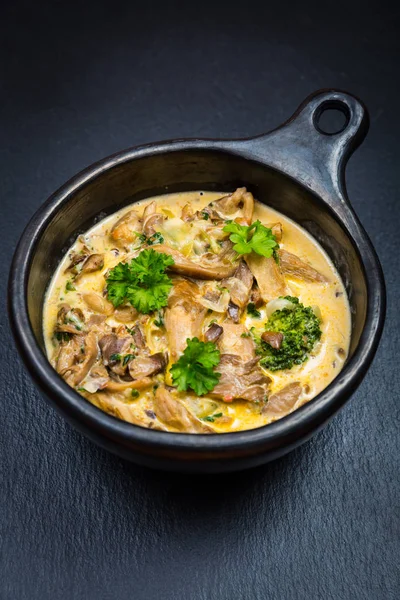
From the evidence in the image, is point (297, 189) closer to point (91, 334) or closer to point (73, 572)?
point (91, 334)

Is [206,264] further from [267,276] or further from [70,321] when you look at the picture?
[70,321]

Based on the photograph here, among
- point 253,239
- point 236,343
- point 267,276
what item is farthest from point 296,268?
point 236,343

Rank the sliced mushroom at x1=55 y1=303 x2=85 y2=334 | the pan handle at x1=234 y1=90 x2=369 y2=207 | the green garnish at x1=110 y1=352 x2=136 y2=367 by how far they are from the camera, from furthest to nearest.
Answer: the pan handle at x1=234 y1=90 x2=369 y2=207, the sliced mushroom at x1=55 y1=303 x2=85 y2=334, the green garnish at x1=110 y1=352 x2=136 y2=367

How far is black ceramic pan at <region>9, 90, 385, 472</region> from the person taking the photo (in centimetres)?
534

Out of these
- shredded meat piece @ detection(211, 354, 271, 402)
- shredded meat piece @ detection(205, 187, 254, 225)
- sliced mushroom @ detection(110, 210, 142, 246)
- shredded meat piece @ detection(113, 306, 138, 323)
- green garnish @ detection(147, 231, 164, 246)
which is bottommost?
shredded meat piece @ detection(211, 354, 271, 402)

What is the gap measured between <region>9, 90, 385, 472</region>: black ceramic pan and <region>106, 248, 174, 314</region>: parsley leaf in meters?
0.50

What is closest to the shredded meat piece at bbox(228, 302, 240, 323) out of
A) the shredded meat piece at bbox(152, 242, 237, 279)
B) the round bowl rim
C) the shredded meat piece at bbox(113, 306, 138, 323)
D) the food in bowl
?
the food in bowl

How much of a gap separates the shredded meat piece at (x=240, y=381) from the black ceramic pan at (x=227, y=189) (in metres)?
0.45

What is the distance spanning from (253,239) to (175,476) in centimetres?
155

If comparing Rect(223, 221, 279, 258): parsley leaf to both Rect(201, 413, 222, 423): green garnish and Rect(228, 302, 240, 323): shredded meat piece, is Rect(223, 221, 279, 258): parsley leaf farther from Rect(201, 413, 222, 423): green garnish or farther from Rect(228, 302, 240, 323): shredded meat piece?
Rect(201, 413, 222, 423): green garnish

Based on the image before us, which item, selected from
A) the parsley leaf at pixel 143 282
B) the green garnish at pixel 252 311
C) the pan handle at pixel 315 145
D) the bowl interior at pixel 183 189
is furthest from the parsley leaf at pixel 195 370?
the pan handle at pixel 315 145

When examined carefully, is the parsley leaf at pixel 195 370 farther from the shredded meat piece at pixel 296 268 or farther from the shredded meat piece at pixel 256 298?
the shredded meat piece at pixel 296 268

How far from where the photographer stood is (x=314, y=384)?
5961mm

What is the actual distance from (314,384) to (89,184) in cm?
191
